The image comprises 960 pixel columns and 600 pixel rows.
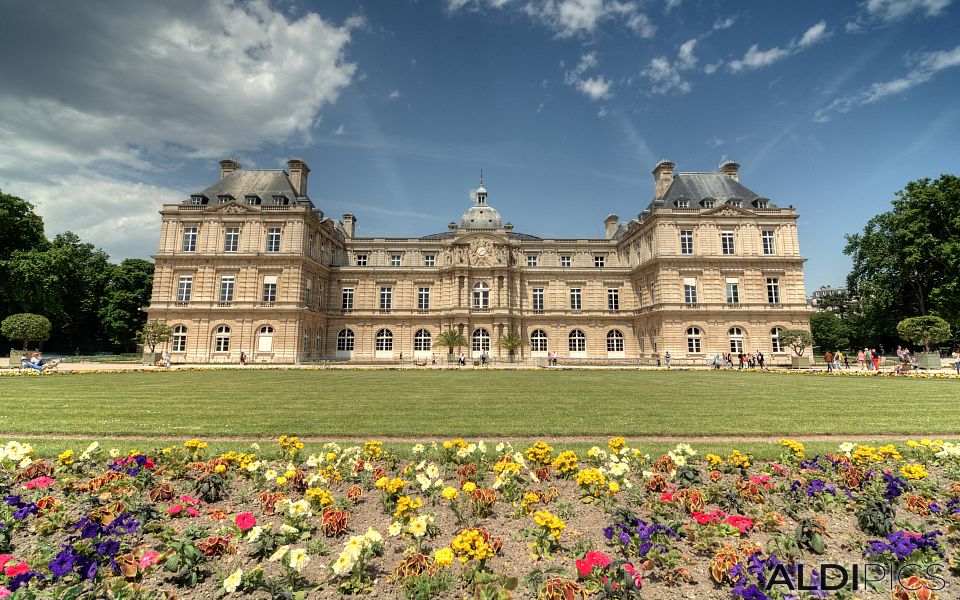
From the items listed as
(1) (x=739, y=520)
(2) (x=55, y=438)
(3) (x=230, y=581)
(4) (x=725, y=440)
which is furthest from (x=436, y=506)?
(2) (x=55, y=438)

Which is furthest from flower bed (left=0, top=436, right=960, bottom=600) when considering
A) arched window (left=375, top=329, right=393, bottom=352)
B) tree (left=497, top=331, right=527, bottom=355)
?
arched window (left=375, top=329, right=393, bottom=352)

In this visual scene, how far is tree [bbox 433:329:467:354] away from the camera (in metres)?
44.0

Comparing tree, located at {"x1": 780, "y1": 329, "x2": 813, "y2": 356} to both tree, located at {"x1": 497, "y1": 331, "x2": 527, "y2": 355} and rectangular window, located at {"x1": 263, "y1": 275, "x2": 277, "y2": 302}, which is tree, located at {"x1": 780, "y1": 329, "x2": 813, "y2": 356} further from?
rectangular window, located at {"x1": 263, "y1": 275, "x2": 277, "y2": 302}

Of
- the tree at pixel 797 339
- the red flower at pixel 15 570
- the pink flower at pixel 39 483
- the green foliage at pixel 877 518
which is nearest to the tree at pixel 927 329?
the tree at pixel 797 339

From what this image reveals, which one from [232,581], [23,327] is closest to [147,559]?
[232,581]

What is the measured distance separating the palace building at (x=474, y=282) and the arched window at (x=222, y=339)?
17 centimetres

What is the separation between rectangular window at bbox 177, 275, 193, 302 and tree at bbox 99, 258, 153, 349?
40.0 feet

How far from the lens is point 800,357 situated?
1479 inches

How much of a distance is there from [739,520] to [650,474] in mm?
1392

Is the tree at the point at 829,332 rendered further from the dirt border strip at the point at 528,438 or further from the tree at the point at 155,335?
the tree at the point at 155,335

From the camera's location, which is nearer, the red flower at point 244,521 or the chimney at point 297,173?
the red flower at point 244,521

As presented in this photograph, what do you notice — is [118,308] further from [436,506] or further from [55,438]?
[436,506]

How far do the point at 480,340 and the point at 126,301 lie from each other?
41.2 m

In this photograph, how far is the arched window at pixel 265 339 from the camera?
41188 mm
